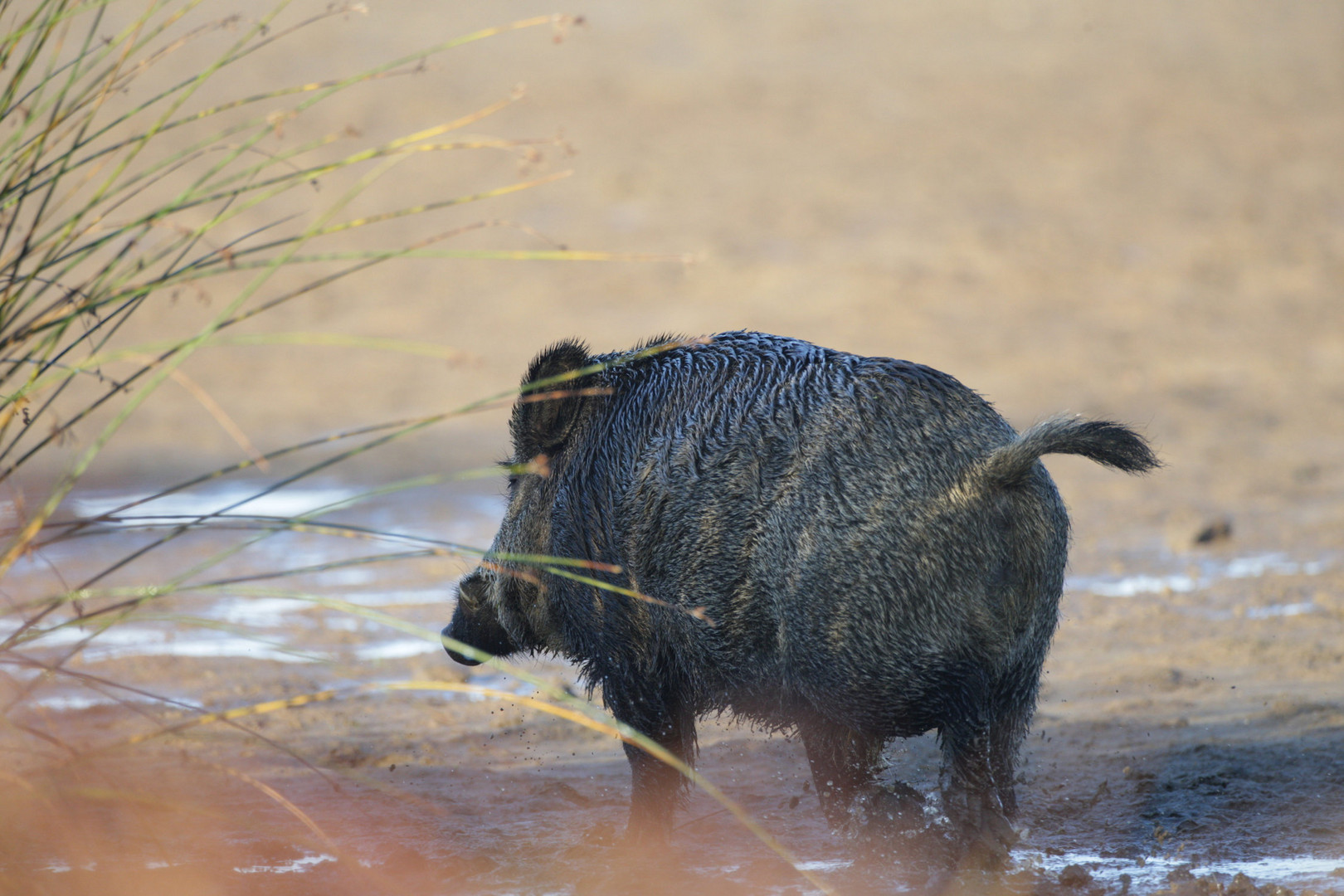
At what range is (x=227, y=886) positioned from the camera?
3990 millimetres

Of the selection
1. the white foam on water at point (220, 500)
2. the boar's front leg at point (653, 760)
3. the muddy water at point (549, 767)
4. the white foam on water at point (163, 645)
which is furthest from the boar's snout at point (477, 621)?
the white foam on water at point (220, 500)

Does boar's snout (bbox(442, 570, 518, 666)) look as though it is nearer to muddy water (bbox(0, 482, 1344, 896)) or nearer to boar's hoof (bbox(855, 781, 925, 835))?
muddy water (bbox(0, 482, 1344, 896))

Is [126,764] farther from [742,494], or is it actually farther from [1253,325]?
[1253,325]

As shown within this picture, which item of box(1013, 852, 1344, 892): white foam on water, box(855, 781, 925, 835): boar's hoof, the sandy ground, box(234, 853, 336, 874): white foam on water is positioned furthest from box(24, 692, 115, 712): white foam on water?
box(1013, 852, 1344, 892): white foam on water

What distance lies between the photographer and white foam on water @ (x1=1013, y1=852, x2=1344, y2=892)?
3768 mm

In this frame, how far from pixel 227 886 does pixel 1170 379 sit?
11087mm

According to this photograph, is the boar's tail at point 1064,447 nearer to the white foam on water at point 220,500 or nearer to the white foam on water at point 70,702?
the white foam on water at point 70,702

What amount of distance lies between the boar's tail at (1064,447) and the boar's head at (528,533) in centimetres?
153

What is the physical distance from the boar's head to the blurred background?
21.5ft

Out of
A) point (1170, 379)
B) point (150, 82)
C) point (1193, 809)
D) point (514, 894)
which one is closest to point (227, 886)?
point (514, 894)

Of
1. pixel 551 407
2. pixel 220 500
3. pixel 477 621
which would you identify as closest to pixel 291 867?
pixel 477 621

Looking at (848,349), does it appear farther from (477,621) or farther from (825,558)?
(825,558)

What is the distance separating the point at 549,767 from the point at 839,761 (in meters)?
1.89

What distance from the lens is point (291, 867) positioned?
4.20 m
